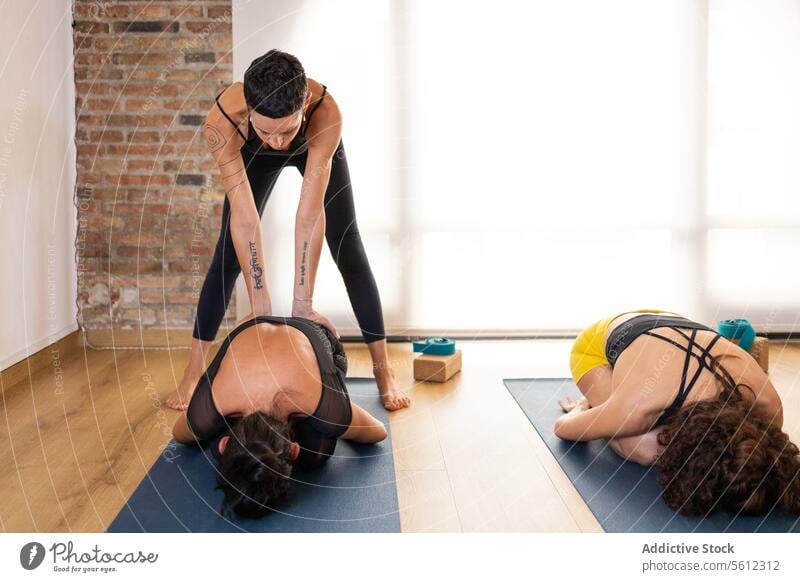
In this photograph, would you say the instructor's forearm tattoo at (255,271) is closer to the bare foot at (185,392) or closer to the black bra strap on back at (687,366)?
the bare foot at (185,392)

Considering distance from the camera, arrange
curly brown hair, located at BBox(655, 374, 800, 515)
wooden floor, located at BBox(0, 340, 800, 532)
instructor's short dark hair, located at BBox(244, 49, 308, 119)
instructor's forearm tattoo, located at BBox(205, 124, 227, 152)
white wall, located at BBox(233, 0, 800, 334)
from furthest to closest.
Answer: white wall, located at BBox(233, 0, 800, 334), instructor's forearm tattoo, located at BBox(205, 124, 227, 152), instructor's short dark hair, located at BBox(244, 49, 308, 119), wooden floor, located at BBox(0, 340, 800, 532), curly brown hair, located at BBox(655, 374, 800, 515)

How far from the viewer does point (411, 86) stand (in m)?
4.22

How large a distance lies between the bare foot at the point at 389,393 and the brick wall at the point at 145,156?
4.94 feet

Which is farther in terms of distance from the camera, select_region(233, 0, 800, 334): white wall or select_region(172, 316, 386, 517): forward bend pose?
select_region(233, 0, 800, 334): white wall

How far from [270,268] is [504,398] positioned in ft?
5.36

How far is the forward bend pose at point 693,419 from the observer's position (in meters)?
1.84

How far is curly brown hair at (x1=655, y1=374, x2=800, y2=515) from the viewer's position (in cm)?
183

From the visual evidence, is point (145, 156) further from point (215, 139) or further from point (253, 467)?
point (253, 467)

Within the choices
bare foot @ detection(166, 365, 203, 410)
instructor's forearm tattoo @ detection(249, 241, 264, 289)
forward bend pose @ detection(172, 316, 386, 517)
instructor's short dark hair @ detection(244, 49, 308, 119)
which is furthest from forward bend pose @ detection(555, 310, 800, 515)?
bare foot @ detection(166, 365, 203, 410)

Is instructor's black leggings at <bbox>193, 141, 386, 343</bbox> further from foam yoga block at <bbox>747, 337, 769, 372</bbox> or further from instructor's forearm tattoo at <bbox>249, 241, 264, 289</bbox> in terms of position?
foam yoga block at <bbox>747, 337, 769, 372</bbox>

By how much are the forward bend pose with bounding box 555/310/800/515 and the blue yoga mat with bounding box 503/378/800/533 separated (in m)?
0.03

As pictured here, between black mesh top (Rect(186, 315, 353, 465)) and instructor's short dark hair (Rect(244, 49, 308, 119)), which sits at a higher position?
instructor's short dark hair (Rect(244, 49, 308, 119))

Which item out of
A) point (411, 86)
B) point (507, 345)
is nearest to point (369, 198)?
point (411, 86)

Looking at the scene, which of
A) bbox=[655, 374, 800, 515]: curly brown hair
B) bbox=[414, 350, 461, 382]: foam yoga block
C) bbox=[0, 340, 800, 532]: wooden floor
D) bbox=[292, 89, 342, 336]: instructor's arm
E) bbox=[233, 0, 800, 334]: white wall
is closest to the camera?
bbox=[655, 374, 800, 515]: curly brown hair
